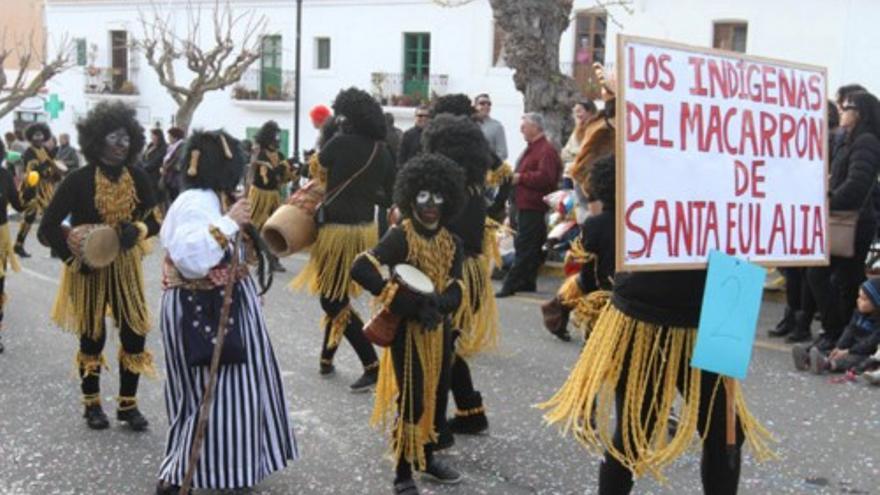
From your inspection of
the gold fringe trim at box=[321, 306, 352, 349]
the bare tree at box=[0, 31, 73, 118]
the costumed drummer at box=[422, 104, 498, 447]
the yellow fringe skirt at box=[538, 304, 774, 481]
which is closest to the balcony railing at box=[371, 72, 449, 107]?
the bare tree at box=[0, 31, 73, 118]

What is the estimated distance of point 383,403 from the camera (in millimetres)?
4559

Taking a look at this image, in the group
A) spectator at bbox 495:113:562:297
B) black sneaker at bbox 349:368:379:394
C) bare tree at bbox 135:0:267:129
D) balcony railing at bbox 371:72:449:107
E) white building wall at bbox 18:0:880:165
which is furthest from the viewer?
balcony railing at bbox 371:72:449:107

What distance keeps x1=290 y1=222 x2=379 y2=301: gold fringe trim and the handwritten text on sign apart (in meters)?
3.07

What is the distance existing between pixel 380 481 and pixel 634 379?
1539mm

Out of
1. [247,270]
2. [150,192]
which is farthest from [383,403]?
[150,192]

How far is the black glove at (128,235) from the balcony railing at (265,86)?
24.7 metres

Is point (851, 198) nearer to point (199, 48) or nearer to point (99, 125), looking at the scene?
point (99, 125)

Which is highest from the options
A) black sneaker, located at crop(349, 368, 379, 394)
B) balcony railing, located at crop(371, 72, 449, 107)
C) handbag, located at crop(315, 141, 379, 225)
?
balcony railing, located at crop(371, 72, 449, 107)

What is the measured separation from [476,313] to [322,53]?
79.3 feet

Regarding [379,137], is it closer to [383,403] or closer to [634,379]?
[383,403]

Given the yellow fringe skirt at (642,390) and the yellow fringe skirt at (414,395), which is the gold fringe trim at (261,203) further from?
the yellow fringe skirt at (642,390)

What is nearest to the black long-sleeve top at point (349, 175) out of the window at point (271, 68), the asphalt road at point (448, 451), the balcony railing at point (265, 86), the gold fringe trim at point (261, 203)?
the asphalt road at point (448, 451)

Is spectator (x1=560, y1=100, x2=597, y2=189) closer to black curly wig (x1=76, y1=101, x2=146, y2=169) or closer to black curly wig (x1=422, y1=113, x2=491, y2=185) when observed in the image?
black curly wig (x1=422, y1=113, x2=491, y2=185)

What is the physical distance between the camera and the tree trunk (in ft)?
38.9
